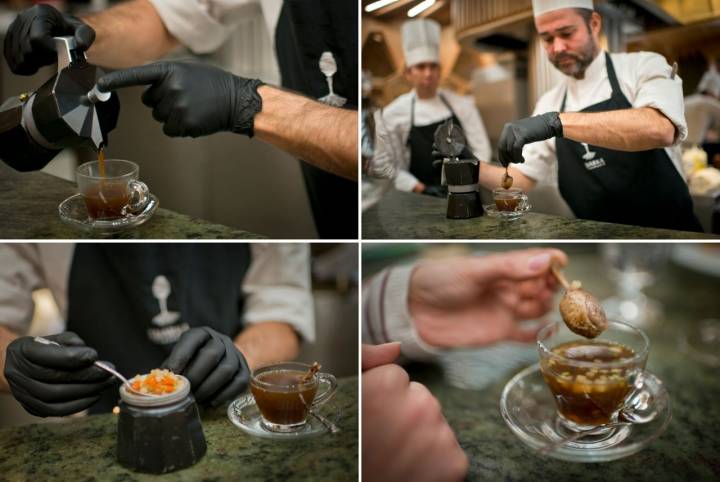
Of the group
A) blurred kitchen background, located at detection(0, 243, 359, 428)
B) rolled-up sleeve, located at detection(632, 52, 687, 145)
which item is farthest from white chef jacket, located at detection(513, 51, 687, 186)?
blurred kitchen background, located at detection(0, 243, 359, 428)

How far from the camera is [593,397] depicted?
1.58m

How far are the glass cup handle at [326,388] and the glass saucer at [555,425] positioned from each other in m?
0.43

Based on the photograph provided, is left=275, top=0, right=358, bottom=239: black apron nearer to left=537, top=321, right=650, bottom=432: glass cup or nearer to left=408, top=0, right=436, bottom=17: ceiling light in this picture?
left=408, top=0, right=436, bottom=17: ceiling light

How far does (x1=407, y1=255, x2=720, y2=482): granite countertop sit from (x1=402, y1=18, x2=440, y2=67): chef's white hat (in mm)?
653

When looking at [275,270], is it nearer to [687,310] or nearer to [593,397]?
[593,397]

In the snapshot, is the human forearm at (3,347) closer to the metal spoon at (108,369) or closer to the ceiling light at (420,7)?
the metal spoon at (108,369)

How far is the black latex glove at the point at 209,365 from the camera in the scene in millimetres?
1709

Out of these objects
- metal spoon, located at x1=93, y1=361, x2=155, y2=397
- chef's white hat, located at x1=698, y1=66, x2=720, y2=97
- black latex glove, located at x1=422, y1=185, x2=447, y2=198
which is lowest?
metal spoon, located at x1=93, y1=361, x2=155, y2=397

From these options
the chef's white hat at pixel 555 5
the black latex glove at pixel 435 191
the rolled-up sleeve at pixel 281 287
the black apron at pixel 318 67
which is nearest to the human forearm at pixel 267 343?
the rolled-up sleeve at pixel 281 287

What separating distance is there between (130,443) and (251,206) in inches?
24.6

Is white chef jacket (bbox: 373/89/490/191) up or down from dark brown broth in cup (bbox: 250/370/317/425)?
up

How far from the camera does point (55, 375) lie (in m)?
1.68

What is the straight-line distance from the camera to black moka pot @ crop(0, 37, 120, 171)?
1560 millimetres

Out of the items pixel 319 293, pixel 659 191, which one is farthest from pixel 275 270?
pixel 659 191
